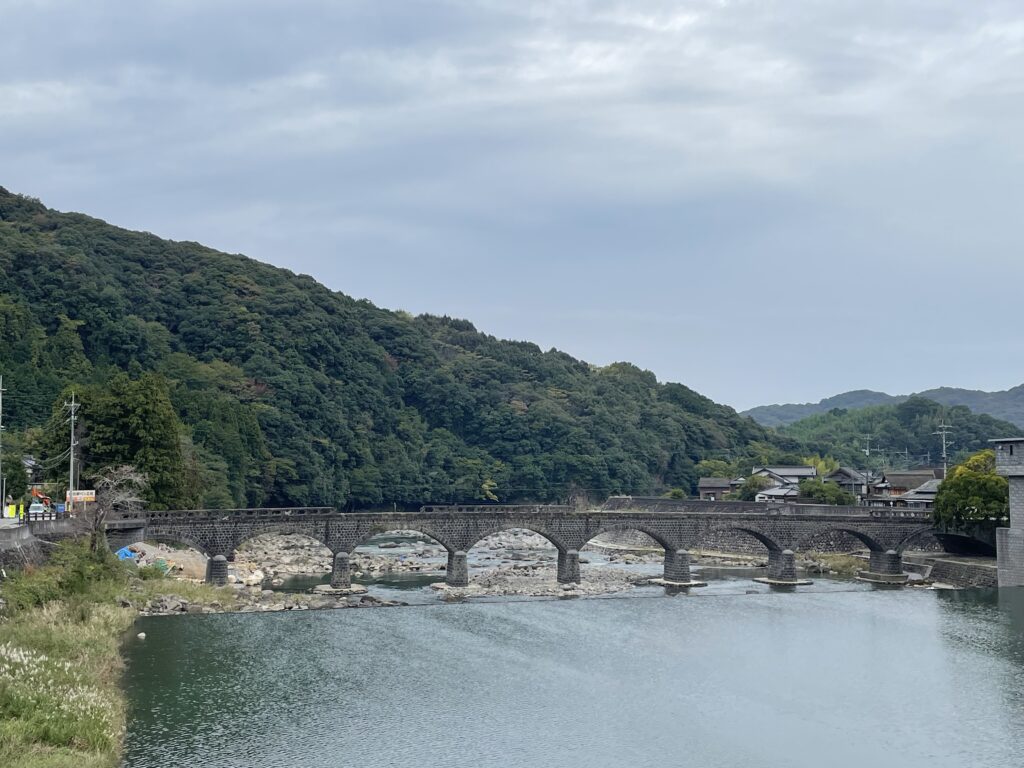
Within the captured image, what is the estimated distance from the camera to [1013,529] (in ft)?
201

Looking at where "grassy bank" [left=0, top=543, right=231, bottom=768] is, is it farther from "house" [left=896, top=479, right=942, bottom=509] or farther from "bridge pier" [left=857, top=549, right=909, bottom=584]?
"house" [left=896, top=479, right=942, bottom=509]

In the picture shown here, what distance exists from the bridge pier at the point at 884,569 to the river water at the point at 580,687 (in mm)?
12905

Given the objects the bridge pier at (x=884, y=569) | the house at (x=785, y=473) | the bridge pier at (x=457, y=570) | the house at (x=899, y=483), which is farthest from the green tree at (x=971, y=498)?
the house at (x=785, y=473)

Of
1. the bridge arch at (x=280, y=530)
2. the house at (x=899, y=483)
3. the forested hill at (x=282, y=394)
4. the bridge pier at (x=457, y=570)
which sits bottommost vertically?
the bridge pier at (x=457, y=570)

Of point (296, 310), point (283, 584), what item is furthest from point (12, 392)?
Result: point (296, 310)

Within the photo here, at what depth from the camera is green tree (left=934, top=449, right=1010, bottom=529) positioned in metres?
65.1

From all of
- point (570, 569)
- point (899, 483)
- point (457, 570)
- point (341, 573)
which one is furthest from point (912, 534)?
point (341, 573)

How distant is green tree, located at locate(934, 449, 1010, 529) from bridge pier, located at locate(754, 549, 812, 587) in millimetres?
10546

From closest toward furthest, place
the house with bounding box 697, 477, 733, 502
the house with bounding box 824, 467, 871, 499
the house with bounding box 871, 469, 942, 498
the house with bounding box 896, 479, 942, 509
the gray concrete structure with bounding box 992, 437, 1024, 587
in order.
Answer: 1. the gray concrete structure with bounding box 992, 437, 1024, 587
2. the house with bounding box 896, 479, 942, 509
3. the house with bounding box 871, 469, 942, 498
4. the house with bounding box 824, 467, 871, 499
5. the house with bounding box 697, 477, 733, 502

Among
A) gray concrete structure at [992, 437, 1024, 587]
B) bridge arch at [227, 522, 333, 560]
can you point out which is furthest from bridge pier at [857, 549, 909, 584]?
bridge arch at [227, 522, 333, 560]

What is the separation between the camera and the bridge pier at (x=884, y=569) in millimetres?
68625

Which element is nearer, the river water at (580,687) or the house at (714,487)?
the river water at (580,687)

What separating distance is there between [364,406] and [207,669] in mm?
90731

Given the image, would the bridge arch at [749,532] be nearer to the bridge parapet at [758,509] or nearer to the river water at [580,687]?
the bridge parapet at [758,509]
